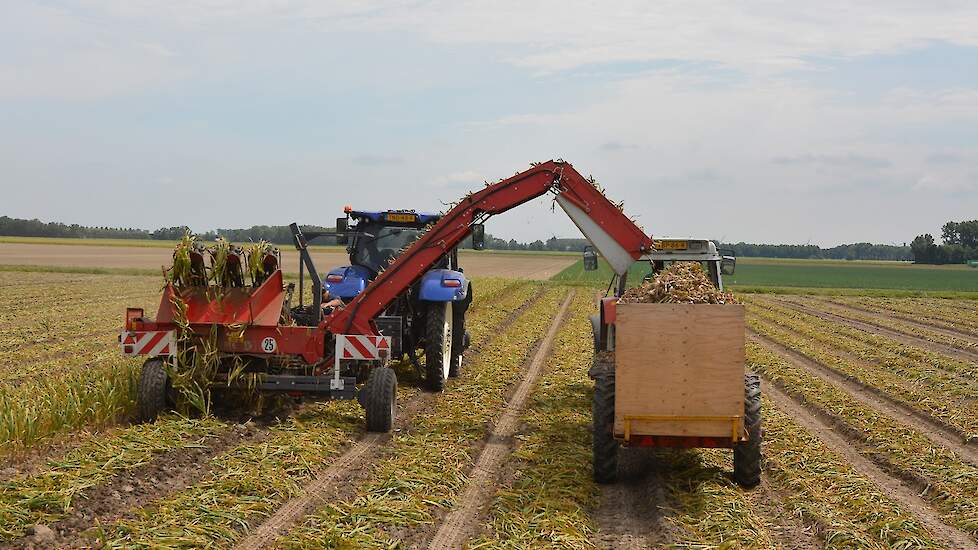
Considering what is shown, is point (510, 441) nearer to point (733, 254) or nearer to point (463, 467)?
point (463, 467)

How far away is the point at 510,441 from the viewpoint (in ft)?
30.2

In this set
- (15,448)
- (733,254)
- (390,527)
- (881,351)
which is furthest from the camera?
(881,351)

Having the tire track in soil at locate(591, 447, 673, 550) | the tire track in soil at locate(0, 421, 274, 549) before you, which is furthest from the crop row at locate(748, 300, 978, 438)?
the tire track in soil at locate(0, 421, 274, 549)

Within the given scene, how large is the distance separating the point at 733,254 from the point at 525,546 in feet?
17.5

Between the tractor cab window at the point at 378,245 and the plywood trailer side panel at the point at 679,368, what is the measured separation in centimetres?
577

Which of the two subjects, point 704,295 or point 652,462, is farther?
point 652,462

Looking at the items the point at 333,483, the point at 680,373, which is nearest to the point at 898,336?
the point at 680,373

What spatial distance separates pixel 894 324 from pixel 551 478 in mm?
20649

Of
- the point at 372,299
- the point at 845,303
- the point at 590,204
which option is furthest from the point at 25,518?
the point at 845,303

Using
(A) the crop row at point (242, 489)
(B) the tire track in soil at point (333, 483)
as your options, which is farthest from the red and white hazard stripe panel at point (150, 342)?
(B) the tire track in soil at point (333, 483)

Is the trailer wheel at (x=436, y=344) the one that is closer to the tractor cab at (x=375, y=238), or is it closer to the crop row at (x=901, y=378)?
the tractor cab at (x=375, y=238)

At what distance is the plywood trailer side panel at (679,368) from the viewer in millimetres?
7305

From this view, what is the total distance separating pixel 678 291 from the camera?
789 centimetres

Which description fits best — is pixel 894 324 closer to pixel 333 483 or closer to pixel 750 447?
pixel 750 447
